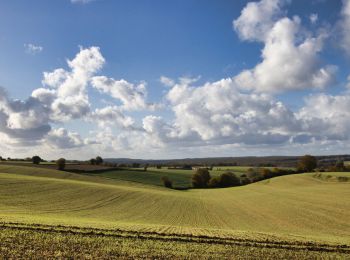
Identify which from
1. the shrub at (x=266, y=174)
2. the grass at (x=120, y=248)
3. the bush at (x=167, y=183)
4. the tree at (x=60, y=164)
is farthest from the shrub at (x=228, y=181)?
the grass at (x=120, y=248)

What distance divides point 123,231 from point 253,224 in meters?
20.3

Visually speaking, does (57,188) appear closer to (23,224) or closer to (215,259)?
(23,224)

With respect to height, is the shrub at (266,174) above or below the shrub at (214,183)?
above

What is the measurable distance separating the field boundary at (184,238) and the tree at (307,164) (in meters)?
123

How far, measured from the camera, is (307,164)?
141 metres

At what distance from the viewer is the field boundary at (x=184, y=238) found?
2239 cm

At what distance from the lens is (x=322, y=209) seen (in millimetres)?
50094

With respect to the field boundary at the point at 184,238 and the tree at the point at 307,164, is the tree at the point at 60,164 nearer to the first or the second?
the tree at the point at 307,164

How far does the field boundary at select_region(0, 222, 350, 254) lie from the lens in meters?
22.4

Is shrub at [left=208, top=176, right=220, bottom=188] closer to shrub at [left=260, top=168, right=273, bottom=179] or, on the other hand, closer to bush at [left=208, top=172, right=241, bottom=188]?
bush at [left=208, top=172, right=241, bottom=188]

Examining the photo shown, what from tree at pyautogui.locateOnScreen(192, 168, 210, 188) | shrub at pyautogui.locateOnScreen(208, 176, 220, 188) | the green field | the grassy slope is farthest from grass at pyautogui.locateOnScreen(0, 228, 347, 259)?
shrub at pyautogui.locateOnScreen(208, 176, 220, 188)

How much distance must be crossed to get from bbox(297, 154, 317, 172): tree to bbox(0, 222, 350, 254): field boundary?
12298 cm

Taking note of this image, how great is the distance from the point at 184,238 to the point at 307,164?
127 meters

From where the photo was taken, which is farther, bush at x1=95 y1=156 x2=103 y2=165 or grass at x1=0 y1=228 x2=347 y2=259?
bush at x1=95 y1=156 x2=103 y2=165
